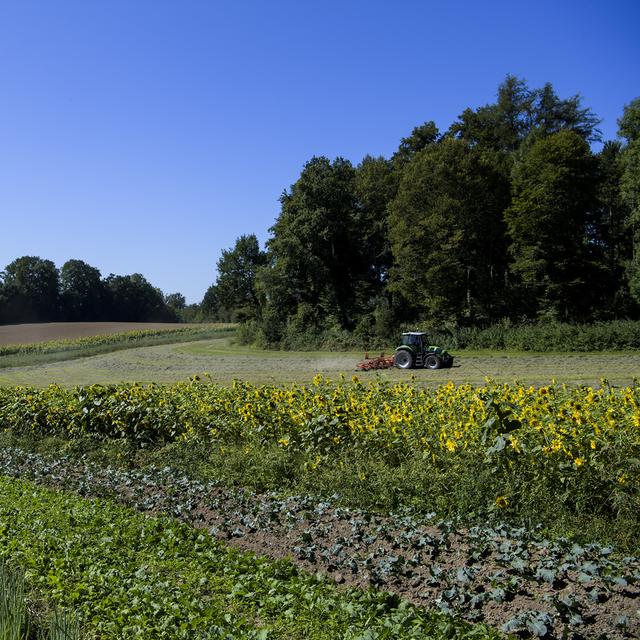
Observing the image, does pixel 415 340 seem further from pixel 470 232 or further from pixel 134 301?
pixel 134 301

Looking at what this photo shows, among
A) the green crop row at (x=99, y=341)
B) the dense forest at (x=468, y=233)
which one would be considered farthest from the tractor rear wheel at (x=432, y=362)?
the green crop row at (x=99, y=341)

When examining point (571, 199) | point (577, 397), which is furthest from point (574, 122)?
point (577, 397)

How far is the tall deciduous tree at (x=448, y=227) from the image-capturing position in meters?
34.6

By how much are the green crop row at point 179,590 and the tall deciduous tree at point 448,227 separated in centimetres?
3005

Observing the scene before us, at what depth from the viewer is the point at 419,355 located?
907 inches

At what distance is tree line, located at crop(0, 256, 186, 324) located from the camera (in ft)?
270

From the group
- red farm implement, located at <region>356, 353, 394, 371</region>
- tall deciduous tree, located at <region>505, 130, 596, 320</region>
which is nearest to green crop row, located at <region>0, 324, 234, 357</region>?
red farm implement, located at <region>356, 353, 394, 371</region>

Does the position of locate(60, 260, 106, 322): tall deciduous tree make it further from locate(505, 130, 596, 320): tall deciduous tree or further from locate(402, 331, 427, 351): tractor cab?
locate(402, 331, 427, 351): tractor cab

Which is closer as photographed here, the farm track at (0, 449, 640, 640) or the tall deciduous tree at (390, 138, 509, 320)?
the farm track at (0, 449, 640, 640)

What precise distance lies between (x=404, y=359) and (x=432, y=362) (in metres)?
1.13

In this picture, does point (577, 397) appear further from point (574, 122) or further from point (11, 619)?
point (574, 122)

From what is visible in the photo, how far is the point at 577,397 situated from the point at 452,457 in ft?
5.75

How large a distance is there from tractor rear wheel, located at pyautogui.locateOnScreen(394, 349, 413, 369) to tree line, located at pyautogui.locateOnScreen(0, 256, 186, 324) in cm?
7263

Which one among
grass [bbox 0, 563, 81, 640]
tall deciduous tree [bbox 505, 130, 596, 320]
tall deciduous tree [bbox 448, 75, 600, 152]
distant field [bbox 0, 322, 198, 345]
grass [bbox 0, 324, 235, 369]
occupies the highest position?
tall deciduous tree [bbox 448, 75, 600, 152]
